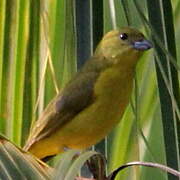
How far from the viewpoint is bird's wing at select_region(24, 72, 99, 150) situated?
2045 millimetres

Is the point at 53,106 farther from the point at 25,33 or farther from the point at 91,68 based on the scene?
the point at 25,33

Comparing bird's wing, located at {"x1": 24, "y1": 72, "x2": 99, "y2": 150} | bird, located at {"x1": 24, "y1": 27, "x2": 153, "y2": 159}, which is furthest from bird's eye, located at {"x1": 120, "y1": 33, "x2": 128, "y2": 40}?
bird's wing, located at {"x1": 24, "y1": 72, "x2": 99, "y2": 150}

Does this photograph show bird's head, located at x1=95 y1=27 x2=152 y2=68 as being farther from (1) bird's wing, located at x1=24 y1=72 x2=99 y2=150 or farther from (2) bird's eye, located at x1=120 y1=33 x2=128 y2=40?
(1) bird's wing, located at x1=24 y1=72 x2=99 y2=150

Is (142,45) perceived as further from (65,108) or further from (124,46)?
(65,108)

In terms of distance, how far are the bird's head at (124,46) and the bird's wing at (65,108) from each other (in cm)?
13

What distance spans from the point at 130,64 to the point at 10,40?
894 mm

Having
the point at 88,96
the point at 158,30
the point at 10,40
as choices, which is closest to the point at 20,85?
the point at 10,40

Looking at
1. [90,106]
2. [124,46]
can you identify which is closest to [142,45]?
[124,46]

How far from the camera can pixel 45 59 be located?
1307 millimetres

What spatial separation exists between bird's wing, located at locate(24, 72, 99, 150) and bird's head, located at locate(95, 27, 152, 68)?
127 mm

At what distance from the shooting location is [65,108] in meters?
2.08

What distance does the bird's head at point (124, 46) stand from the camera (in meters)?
2.05

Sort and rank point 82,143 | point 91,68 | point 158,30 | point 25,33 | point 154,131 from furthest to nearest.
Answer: point 91,68
point 82,143
point 154,131
point 25,33
point 158,30

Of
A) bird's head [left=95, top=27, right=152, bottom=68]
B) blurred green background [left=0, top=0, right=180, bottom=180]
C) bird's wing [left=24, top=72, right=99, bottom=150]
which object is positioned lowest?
bird's wing [left=24, top=72, right=99, bottom=150]
